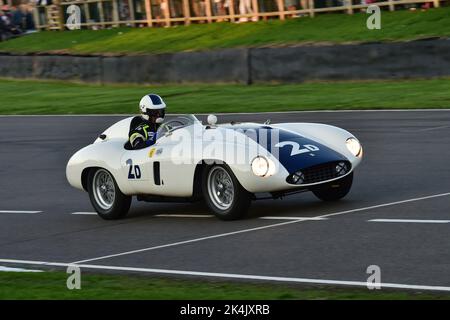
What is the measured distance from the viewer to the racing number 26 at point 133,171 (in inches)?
470

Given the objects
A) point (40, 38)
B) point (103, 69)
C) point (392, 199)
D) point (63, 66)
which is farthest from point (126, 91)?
point (392, 199)

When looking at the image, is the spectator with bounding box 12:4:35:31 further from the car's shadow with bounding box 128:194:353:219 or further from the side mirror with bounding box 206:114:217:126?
the side mirror with bounding box 206:114:217:126

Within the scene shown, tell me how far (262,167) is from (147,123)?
1965 mm

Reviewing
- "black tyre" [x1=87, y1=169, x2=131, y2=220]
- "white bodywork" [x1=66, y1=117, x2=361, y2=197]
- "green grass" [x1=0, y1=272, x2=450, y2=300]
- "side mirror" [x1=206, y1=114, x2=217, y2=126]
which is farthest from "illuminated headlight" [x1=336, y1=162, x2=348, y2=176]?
"green grass" [x1=0, y1=272, x2=450, y2=300]

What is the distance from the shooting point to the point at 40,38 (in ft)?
141

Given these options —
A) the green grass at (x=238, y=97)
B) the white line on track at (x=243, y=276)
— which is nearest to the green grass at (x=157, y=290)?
the white line on track at (x=243, y=276)

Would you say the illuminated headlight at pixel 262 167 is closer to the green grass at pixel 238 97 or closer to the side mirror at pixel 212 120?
the side mirror at pixel 212 120

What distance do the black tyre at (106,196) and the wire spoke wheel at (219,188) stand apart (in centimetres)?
141

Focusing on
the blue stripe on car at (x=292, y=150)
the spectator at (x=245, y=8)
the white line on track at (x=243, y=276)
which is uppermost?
the blue stripe on car at (x=292, y=150)

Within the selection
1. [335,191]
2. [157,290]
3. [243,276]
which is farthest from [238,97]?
[157,290]

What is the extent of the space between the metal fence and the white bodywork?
17669 mm

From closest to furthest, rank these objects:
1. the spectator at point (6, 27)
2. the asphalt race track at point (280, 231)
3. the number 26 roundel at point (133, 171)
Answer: the asphalt race track at point (280, 231)
the number 26 roundel at point (133, 171)
the spectator at point (6, 27)
